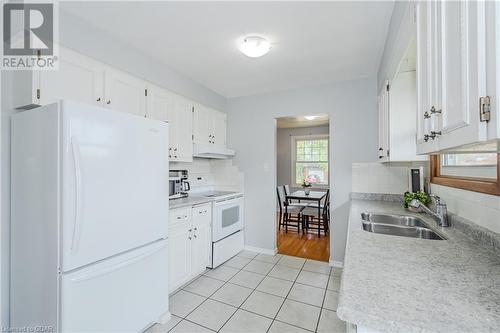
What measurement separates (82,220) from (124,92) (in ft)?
4.29

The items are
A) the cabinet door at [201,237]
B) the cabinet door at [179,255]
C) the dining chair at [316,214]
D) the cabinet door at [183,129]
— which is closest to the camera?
the cabinet door at [179,255]

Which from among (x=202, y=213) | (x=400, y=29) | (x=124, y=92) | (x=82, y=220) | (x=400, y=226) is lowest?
(x=202, y=213)

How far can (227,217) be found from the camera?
10.6 ft

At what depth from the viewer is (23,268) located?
1.54 m

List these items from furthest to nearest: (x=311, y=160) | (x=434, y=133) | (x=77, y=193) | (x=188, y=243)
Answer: (x=311, y=160) < (x=188, y=243) < (x=77, y=193) < (x=434, y=133)

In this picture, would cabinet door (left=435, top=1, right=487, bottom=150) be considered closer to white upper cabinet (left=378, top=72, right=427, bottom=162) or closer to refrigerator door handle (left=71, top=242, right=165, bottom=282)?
white upper cabinet (left=378, top=72, right=427, bottom=162)

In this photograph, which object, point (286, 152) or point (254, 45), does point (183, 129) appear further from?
point (286, 152)

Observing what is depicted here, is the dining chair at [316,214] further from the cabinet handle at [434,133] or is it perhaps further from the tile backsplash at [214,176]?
the cabinet handle at [434,133]

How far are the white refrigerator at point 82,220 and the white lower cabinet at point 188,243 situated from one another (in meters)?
0.50

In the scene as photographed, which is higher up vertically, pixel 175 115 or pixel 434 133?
pixel 175 115

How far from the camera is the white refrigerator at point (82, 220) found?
133 centimetres

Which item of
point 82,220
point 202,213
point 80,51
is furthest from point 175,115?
point 82,220

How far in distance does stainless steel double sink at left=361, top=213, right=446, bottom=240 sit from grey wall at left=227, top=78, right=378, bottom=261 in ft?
3.35

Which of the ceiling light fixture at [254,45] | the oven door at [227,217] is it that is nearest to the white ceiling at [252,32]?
the ceiling light fixture at [254,45]
